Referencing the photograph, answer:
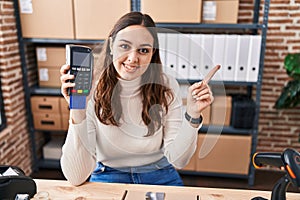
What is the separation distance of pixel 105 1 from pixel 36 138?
131 centimetres

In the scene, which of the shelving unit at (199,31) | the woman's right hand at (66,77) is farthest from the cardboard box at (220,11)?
the woman's right hand at (66,77)

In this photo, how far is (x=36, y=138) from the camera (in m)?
2.62

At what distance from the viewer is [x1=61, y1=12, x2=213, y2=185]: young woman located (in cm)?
87

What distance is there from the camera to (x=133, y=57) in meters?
0.85

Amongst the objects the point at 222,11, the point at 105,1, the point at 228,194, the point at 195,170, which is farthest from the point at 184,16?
the point at 228,194

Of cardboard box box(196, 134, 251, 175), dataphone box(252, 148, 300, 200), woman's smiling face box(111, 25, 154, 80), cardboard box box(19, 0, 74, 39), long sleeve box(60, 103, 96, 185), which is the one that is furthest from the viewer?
cardboard box box(196, 134, 251, 175)

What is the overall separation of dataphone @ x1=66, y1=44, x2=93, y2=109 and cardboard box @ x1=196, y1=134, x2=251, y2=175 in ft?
5.05

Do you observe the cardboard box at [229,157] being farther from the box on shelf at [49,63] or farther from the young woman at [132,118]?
the box on shelf at [49,63]

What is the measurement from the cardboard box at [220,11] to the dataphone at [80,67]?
4.76 feet

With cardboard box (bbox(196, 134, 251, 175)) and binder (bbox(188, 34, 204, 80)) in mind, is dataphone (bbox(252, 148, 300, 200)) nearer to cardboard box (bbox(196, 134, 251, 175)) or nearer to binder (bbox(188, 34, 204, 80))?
binder (bbox(188, 34, 204, 80))

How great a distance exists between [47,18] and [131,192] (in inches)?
65.5

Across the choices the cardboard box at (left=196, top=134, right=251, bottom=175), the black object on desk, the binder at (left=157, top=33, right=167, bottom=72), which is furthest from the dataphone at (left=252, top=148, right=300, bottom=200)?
the cardboard box at (left=196, top=134, right=251, bottom=175)

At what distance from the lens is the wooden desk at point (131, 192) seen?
982mm

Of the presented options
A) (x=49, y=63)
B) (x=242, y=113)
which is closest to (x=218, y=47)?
(x=242, y=113)
